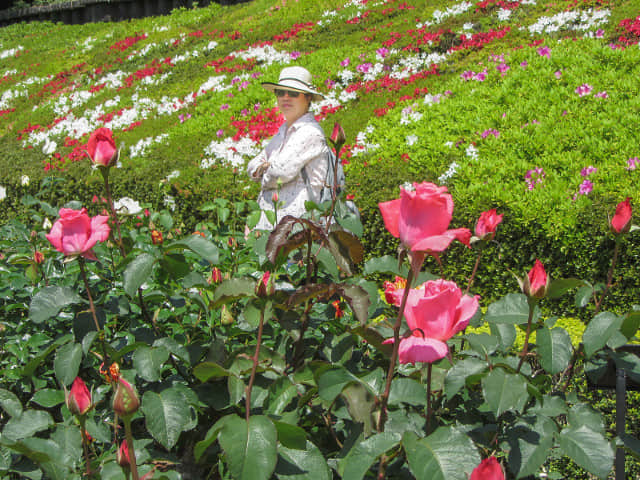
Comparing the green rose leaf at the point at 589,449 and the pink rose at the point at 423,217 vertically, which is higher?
the pink rose at the point at 423,217

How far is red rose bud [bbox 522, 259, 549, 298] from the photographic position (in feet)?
3.52

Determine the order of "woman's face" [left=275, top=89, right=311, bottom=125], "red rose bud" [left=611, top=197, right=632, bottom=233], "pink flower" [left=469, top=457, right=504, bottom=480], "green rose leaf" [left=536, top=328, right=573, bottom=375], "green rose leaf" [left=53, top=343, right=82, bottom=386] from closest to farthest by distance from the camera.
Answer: "pink flower" [left=469, top=457, right=504, bottom=480] < "green rose leaf" [left=536, top=328, right=573, bottom=375] < "green rose leaf" [left=53, top=343, right=82, bottom=386] < "red rose bud" [left=611, top=197, right=632, bottom=233] < "woman's face" [left=275, top=89, right=311, bottom=125]

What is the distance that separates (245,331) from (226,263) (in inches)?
23.6

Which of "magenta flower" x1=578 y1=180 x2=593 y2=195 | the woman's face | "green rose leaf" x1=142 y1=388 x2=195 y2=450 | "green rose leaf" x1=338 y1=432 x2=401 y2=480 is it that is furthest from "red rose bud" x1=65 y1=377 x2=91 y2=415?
"magenta flower" x1=578 y1=180 x2=593 y2=195

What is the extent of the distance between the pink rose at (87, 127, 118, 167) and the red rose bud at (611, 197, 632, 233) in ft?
4.39

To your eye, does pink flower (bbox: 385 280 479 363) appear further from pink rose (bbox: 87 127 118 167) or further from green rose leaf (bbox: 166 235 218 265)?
pink rose (bbox: 87 127 118 167)

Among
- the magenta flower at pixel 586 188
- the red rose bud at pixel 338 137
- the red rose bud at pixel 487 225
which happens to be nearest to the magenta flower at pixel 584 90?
the magenta flower at pixel 586 188

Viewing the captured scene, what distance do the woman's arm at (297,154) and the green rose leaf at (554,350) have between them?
2.49 metres

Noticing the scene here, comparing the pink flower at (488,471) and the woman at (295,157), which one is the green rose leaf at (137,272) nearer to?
the pink flower at (488,471)

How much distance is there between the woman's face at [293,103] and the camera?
3.64m

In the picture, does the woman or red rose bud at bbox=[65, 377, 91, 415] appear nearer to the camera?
Answer: red rose bud at bbox=[65, 377, 91, 415]

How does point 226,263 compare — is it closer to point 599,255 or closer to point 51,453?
point 51,453

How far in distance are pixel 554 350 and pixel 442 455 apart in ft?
1.38

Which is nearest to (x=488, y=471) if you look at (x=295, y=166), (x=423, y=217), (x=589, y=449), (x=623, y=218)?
(x=589, y=449)
